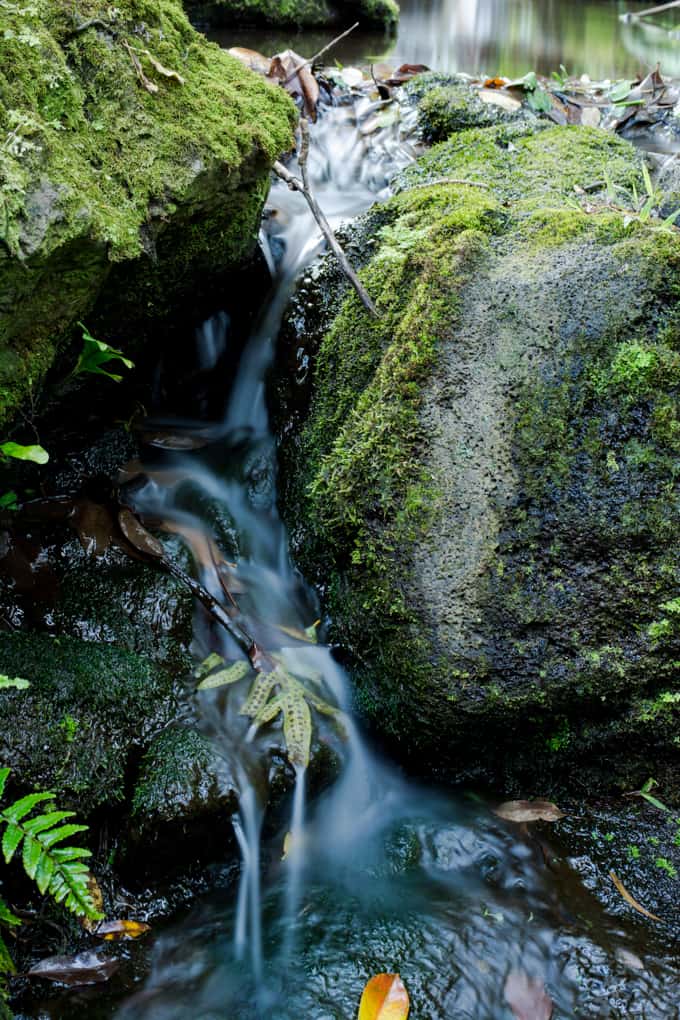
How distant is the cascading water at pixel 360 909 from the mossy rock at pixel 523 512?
0.28 metres

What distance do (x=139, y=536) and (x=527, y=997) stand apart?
2443 millimetres

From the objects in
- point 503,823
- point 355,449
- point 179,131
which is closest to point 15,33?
point 179,131

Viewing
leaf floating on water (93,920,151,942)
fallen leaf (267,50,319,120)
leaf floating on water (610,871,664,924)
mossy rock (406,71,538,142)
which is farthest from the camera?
fallen leaf (267,50,319,120)

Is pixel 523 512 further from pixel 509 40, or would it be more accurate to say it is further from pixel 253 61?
pixel 509 40

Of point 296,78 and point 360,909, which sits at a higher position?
point 296,78

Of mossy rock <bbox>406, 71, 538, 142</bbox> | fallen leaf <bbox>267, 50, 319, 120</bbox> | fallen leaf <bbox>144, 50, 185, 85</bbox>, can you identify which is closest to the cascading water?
fallen leaf <bbox>144, 50, 185, 85</bbox>

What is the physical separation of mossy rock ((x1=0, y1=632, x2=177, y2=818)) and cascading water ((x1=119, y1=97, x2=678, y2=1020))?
0.28 metres

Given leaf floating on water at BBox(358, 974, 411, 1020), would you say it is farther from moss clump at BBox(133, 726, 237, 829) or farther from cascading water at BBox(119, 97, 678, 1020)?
moss clump at BBox(133, 726, 237, 829)

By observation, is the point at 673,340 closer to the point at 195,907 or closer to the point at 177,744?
the point at 177,744

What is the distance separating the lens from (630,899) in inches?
111

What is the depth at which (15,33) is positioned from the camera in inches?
104

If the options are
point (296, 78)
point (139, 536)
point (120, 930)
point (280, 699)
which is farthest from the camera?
point (296, 78)

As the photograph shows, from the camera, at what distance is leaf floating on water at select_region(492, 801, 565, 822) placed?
3.11 metres

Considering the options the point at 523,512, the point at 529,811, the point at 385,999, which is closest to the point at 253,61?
the point at 523,512
